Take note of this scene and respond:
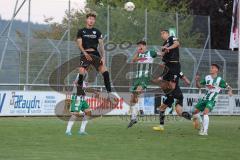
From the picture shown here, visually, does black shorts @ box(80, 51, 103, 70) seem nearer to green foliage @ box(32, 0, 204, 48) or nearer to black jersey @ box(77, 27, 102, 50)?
black jersey @ box(77, 27, 102, 50)

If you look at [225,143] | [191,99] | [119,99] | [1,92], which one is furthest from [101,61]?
[191,99]

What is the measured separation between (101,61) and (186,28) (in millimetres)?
18854

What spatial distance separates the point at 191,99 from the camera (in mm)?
31469

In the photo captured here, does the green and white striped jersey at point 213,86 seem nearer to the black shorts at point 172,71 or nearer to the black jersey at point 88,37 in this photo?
the black shorts at point 172,71

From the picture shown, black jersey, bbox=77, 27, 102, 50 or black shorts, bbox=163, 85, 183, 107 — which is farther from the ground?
black jersey, bbox=77, 27, 102, 50

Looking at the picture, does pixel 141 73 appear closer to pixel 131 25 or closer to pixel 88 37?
pixel 88 37

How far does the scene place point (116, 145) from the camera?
13.2 m

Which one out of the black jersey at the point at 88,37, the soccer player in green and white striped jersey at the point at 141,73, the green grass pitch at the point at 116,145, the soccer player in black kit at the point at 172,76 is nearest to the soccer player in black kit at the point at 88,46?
the black jersey at the point at 88,37

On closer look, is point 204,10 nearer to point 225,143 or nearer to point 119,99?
point 119,99

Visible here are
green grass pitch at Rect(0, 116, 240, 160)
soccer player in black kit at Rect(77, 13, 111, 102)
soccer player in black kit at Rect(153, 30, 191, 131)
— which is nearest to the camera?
green grass pitch at Rect(0, 116, 240, 160)

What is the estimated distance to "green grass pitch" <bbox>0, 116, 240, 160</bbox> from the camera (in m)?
11.4

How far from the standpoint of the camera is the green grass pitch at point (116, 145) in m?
11.4

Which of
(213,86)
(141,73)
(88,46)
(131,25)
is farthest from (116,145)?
(131,25)

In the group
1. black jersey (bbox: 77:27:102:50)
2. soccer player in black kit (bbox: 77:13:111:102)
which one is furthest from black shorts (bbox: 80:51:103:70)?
black jersey (bbox: 77:27:102:50)
